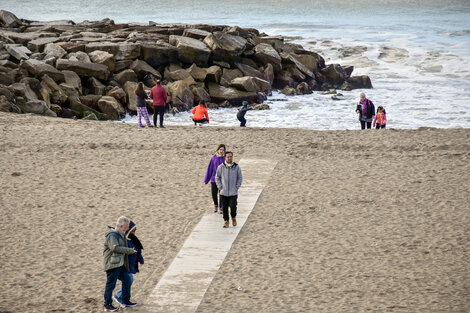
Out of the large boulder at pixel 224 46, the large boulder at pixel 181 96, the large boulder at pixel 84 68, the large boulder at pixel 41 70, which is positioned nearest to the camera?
the large boulder at pixel 41 70

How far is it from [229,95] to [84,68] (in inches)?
226

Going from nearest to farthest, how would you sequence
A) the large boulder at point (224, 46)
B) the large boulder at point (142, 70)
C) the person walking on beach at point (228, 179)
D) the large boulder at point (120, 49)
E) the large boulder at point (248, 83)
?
1. the person walking on beach at point (228, 179)
2. the large boulder at point (142, 70)
3. the large boulder at point (248, 83)
4. the large boulder at point (120, 49)
5. the large boulder at point (224, 46)

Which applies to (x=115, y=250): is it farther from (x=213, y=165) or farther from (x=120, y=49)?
(x=120, y=49)

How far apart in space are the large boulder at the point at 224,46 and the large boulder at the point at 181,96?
3.40m

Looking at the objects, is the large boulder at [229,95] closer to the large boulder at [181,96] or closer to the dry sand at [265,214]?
the large boulder at [181,96]

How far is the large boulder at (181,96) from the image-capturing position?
83.8 ft

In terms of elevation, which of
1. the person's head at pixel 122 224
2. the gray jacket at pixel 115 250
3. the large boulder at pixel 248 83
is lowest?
the large boulder at pixel 248 83

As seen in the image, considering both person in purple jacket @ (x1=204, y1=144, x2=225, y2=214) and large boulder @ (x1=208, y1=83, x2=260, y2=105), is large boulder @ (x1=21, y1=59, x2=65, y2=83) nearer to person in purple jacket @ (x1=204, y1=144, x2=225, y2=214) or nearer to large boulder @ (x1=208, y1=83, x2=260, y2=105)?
large boulder @ (x1=208, y1=83, x2=260, y2=105)

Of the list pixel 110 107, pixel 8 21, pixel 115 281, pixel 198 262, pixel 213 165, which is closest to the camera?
pixel 115 281

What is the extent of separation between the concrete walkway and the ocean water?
12296 millimetres

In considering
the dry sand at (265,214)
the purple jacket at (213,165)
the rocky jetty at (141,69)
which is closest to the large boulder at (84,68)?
the rocky jetty at (141,69)

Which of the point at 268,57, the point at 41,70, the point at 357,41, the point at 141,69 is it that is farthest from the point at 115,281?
the point at 357,41

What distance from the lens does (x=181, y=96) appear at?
2561 centimetres

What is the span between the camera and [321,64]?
110 feet
